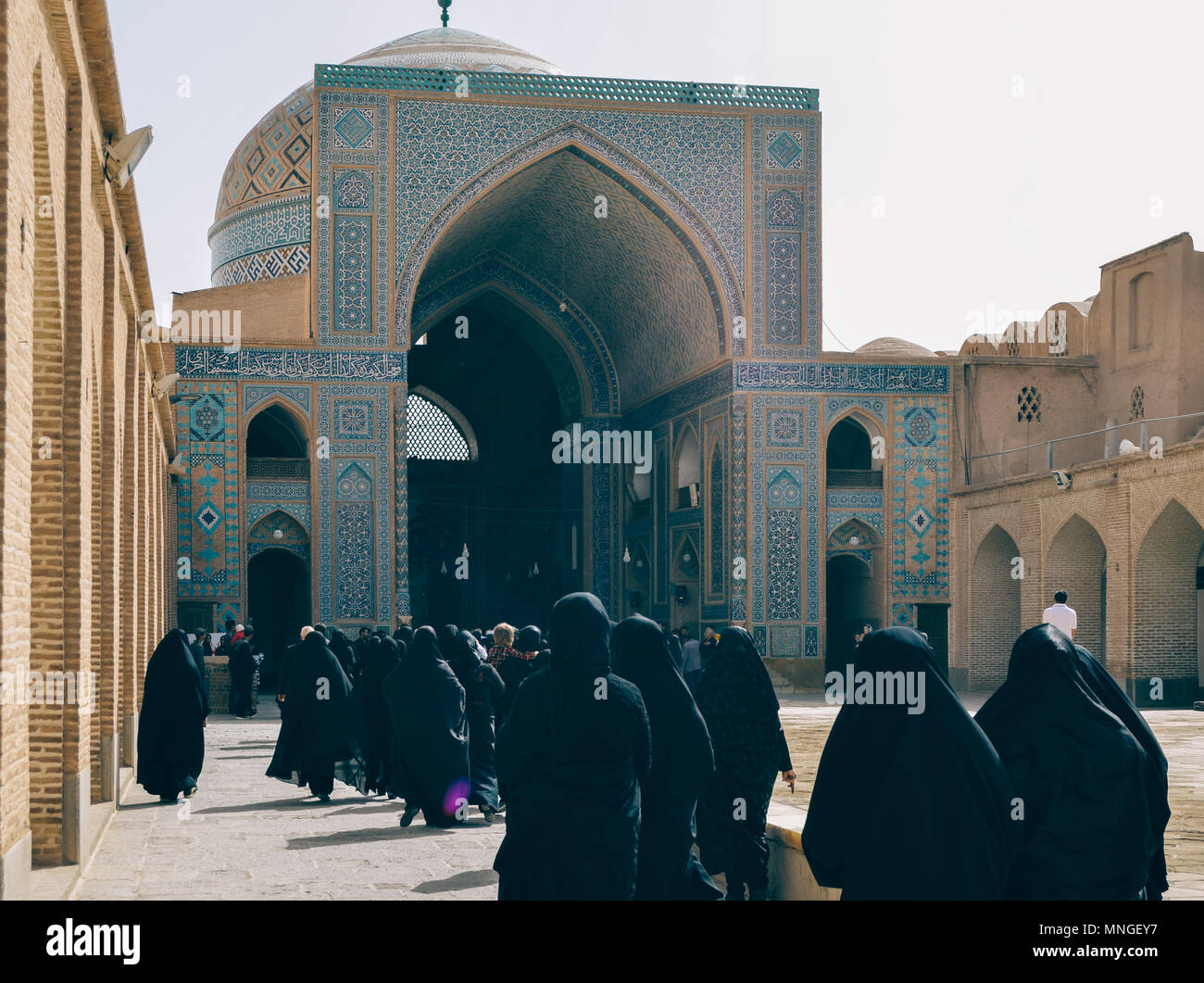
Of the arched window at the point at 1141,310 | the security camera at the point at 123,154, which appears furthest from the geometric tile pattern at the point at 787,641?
the security camera at the point at 123,154

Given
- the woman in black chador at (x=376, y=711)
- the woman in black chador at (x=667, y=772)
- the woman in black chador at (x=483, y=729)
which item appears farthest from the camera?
the woman in black chador at (x=376, y=711)

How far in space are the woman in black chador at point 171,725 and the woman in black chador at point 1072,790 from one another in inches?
243

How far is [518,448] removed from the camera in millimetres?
25438

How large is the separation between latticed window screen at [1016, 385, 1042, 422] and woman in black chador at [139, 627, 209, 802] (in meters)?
14.2

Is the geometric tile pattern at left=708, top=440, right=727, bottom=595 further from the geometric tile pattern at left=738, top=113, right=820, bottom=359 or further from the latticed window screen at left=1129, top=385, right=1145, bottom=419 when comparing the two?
the latticed window screen at left=1129, top=385, right=1145, bottom=419

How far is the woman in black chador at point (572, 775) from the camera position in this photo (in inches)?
162

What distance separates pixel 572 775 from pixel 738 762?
1752 millimetres

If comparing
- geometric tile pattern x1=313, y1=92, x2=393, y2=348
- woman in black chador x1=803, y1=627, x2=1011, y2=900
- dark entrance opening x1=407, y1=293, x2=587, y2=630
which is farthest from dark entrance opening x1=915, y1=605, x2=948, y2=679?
woman in black chador x1=803, y1=627, x2=1011, y2=900

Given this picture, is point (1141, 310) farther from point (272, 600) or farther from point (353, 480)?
point (272, 600)

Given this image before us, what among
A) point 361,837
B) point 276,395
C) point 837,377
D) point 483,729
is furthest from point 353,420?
point 361,837

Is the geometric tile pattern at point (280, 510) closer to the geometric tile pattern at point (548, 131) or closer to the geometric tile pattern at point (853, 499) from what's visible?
the geometric tile pattern at point (548, 131)
